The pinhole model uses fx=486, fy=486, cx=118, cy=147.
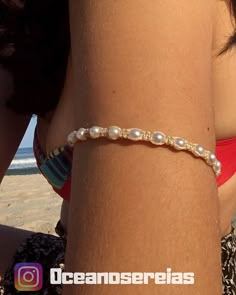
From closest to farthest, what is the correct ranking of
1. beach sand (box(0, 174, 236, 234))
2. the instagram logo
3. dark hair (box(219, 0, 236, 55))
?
dark hair (box(219, 0, 236, 55))
the instagram logo
beach sand (box(0, 174, 236, 234))

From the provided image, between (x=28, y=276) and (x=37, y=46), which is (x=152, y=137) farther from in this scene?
(x=28, y=276)

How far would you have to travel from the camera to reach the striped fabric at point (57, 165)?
819 mm

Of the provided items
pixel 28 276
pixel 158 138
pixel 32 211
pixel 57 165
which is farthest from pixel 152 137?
pixel 32 211

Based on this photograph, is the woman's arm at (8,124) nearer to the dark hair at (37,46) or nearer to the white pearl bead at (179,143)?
the dark hair at (37,46)

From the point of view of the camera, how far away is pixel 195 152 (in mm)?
532

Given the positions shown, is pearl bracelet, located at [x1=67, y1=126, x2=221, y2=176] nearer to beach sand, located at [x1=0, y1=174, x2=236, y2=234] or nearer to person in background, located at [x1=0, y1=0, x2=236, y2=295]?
person in background, located at [x1=0, y1=0, x2=236, y2=295]

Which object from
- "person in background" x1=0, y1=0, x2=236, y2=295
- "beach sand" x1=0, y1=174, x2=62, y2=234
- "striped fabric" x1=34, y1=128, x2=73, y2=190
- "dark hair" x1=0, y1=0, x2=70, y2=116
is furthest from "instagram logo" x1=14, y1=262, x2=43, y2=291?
"beach sand" x1=0, y1=174, x2=62, y2=234

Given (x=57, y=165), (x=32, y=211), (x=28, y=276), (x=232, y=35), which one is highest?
(x=32, y=211)

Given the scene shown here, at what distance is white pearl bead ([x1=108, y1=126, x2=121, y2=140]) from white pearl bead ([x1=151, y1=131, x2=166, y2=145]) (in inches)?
1.5

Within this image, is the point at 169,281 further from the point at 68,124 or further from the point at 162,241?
the point at 68,124

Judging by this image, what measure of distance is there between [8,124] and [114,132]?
0.67m

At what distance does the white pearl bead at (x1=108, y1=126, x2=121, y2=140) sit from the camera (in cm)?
53

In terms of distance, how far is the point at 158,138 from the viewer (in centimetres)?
52

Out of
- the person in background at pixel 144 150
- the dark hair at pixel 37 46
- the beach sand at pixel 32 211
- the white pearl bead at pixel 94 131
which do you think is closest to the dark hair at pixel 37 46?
the dark hair at pixel 37 46
